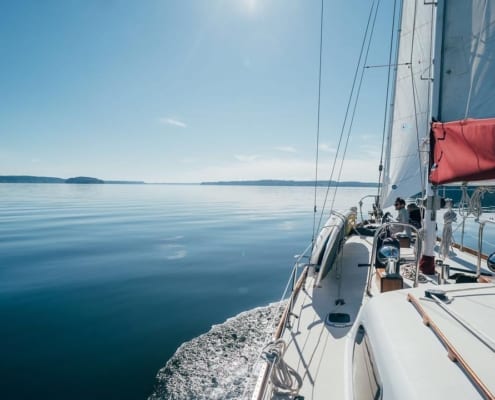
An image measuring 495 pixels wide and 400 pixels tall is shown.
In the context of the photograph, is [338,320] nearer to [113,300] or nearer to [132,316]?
[132,316]

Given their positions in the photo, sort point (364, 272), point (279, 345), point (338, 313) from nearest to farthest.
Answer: point (279, 345)
point (338, 313)
point (364, 272)

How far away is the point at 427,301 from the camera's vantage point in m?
2.49

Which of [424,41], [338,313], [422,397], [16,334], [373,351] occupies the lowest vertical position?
[16,334]

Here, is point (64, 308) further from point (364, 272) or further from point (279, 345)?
point (364, 272)

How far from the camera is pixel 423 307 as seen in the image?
7.80 ft

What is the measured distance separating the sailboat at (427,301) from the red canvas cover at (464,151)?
0.05 feet

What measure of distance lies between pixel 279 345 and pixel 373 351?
3.80 ft

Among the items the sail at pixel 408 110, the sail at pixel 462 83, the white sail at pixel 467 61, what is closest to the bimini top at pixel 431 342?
the sail at pixel 462 83

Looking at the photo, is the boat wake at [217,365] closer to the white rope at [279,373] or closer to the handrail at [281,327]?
the handrail at [281,327]

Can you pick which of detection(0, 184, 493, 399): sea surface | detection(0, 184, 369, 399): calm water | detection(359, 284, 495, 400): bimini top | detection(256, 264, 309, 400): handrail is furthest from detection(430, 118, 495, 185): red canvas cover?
detection(0, 184, 369, 399): calm water

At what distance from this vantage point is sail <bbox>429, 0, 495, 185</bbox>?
12.6 feet

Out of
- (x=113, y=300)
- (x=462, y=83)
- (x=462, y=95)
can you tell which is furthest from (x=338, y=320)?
(x=113, y=300)

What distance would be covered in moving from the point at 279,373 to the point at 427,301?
1.70 meters

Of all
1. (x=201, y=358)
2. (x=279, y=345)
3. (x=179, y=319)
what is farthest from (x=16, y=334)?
(x=279, y=345)
